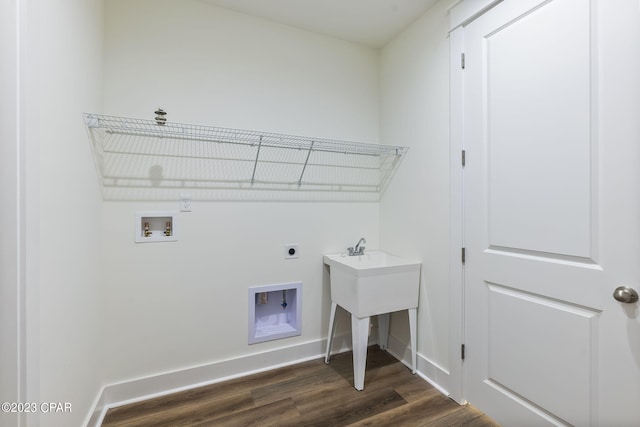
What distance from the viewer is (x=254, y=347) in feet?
6.56

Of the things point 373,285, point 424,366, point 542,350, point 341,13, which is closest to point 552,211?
point 542,350

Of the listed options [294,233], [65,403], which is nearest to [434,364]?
[294,233]

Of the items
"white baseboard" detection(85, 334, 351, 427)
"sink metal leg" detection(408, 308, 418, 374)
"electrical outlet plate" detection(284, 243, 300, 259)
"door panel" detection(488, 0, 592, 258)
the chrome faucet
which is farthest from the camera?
the chrome faucet

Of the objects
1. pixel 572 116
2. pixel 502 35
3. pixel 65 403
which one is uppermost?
Answer: pixel 502 35

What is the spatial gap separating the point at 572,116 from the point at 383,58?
1.61m

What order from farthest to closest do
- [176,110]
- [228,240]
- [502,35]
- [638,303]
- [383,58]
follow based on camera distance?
1. [383,58]
2. [228,240]
3. [176,110]
4. [502,35]
5. [638,303]

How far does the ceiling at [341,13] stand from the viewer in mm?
1861

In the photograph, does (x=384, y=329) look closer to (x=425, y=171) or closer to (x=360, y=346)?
(x=360, y=346)

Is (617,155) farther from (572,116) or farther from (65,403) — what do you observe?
(65,403)

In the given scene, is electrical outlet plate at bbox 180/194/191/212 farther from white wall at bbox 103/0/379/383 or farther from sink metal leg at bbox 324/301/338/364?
sink metal leg at bbox 324/301/338/364

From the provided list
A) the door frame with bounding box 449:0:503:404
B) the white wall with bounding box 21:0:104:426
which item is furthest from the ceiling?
the white wall with bounding box 21:0:104:426

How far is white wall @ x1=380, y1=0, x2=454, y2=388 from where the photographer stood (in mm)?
1802

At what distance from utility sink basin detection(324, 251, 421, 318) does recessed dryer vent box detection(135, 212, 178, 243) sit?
110 centimetres

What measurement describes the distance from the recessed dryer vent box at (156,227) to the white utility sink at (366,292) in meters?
1.10
